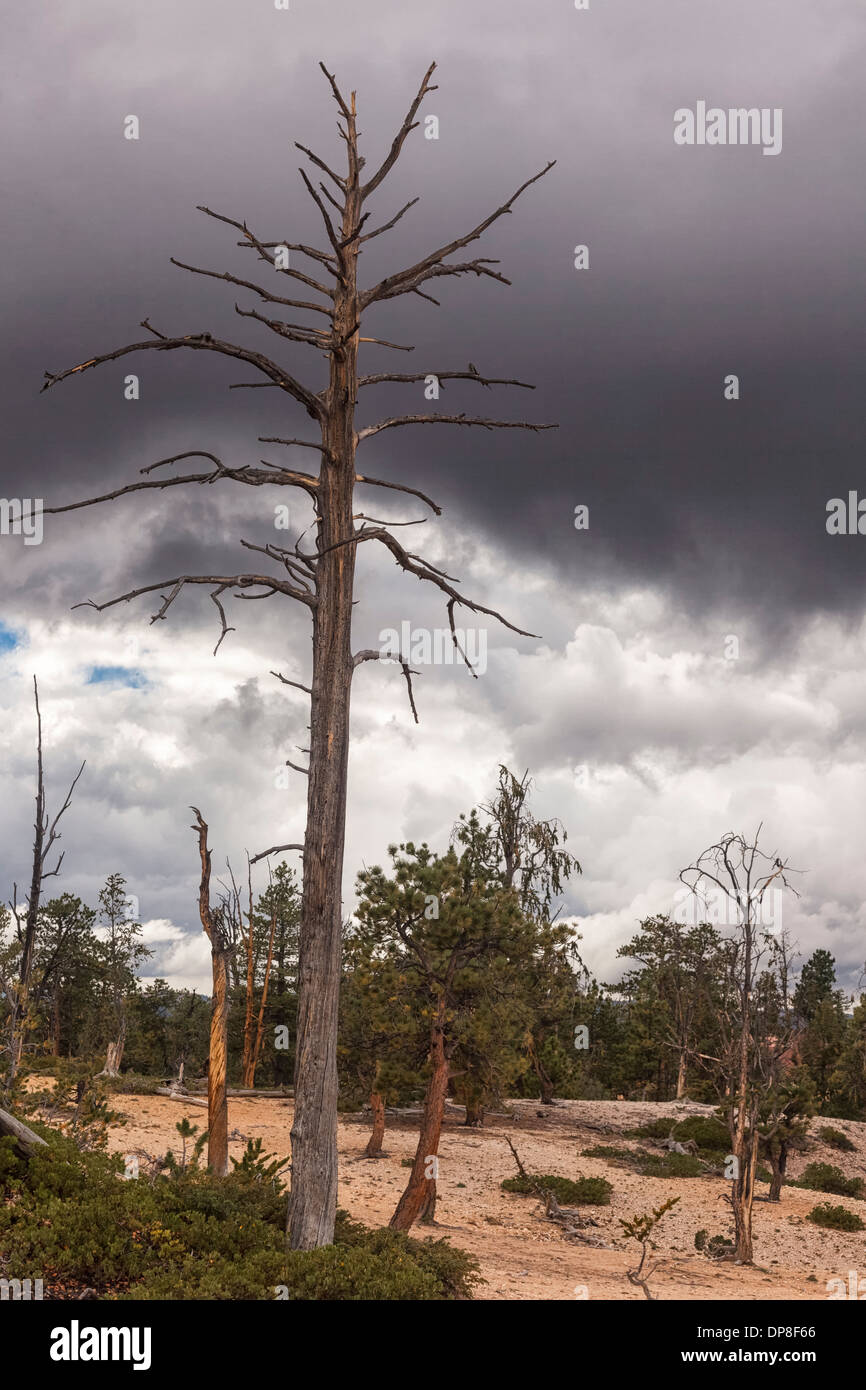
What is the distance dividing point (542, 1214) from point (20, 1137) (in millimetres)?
14494

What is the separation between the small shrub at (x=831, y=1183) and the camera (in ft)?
88.6

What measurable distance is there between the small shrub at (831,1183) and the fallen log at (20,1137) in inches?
944

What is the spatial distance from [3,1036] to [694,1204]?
653 inches

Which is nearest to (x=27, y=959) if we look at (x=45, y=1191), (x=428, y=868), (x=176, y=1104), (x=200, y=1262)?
(x=428, y=868)

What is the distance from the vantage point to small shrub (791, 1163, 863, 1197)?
27.0 metres

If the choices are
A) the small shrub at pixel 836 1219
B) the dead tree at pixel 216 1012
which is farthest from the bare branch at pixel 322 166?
the small shrub at pixel 836 1219

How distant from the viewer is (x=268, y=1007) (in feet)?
125

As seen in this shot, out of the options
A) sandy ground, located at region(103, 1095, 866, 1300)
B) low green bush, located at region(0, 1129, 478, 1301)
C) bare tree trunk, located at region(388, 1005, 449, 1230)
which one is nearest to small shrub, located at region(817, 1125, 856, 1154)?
sandy ground, located at region(103, 1095, 866, 1300)

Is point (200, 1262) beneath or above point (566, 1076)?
above

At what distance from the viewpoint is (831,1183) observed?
27.3 meters

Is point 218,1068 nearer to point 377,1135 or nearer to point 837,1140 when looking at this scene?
point 377,1135

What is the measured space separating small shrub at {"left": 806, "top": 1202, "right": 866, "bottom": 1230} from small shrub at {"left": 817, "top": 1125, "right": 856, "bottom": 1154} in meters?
10.5

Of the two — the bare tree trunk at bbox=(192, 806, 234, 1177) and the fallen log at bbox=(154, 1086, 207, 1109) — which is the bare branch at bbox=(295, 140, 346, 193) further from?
the fallen log at bbox=(154, 1086, 207, 1109)
